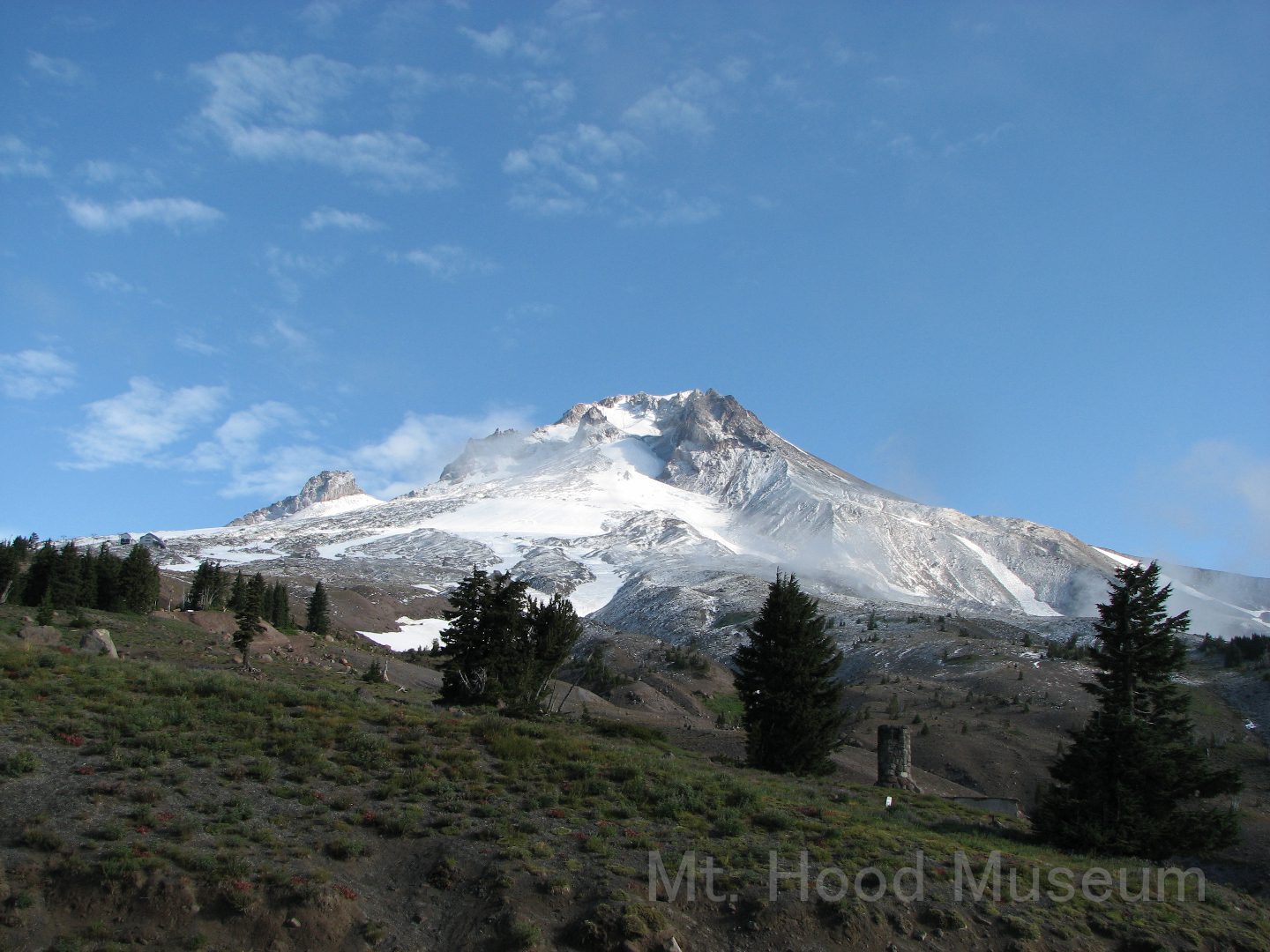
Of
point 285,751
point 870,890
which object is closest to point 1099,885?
point 870,890

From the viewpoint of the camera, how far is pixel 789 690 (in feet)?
113

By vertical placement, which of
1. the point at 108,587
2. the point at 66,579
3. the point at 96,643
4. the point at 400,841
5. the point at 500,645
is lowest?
the point at 400,841

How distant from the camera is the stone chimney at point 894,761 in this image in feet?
111

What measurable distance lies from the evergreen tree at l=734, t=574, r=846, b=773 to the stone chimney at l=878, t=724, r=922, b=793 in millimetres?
1745

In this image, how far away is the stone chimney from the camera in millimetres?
33906

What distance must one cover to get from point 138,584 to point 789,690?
6297 centimetres

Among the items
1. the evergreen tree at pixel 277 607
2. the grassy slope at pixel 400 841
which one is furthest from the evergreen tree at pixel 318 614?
the grassy slope at pixel 400 841

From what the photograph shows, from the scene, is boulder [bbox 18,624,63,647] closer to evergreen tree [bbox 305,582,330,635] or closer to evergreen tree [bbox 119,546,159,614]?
evergreen tree [bbox 119,546,159,614]

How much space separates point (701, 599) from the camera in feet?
518

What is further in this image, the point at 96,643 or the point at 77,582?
the point at 77,582

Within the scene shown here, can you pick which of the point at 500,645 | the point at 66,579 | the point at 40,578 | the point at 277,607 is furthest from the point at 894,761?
the point at 277,607

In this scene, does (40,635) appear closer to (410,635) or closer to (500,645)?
(500,645)

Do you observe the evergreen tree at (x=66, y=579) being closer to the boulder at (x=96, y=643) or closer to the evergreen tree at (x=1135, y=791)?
the boulder at (x=96, y=643)

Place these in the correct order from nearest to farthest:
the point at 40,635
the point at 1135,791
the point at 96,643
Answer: the point at 1135,791 < the point at 96,643 < the point at 40,635
